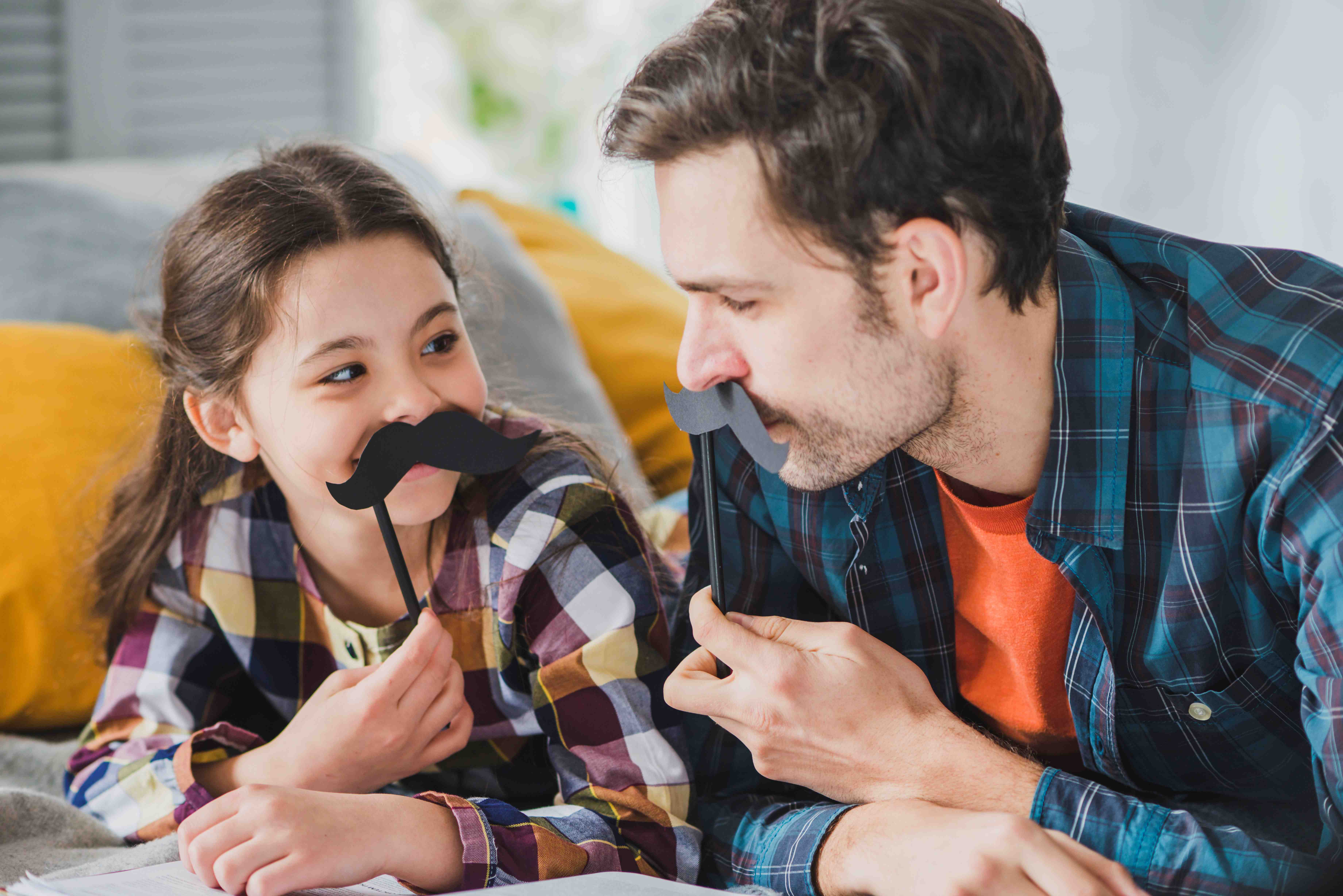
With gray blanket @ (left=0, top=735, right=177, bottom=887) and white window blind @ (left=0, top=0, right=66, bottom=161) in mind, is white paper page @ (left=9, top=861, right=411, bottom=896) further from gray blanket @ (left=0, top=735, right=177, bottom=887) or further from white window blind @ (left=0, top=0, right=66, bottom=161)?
white window blind @ (left=0, top=0, right=66, bottom=161)

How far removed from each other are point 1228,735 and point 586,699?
0.56m

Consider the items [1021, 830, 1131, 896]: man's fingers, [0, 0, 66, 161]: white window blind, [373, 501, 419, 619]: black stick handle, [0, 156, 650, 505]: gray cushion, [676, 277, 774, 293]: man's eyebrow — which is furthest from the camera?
[0, 0, 66, 161]: white window blind

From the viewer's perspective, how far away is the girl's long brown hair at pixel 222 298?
1.07 meters

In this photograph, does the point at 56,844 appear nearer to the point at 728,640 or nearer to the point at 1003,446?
the point at 728,640

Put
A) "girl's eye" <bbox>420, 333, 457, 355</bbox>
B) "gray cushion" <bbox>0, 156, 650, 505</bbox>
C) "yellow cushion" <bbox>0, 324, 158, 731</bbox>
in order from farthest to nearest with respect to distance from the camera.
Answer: "gray cushion" <bbox>0, 156, 650, 505</bbox> < "yellow cushion" <bbox>0, 324, 158, 731</bbox> < "girl's eye" <bbox>420, 333, 457, 355</bbox>

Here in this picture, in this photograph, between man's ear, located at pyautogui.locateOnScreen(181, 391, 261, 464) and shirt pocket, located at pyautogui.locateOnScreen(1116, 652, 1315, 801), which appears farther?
man's ear, located at pyautogui.locateOnScreen(181, 391, 261, 464)

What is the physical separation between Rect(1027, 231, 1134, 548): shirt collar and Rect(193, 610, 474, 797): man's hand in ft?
1.77

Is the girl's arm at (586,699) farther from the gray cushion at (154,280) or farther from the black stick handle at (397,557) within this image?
the gray cushion at (154,280)

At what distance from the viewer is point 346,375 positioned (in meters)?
1.05

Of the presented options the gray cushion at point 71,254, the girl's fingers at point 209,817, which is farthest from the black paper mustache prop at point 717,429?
the gray cushion at point 71,254

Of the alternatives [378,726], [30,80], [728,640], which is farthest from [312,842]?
[30,80]

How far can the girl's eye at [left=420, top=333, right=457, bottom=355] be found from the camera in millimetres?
1098

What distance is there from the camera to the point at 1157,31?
2160mm

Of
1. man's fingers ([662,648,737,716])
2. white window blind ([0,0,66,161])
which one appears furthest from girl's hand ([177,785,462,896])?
white window blind ([0,0,66,161])
